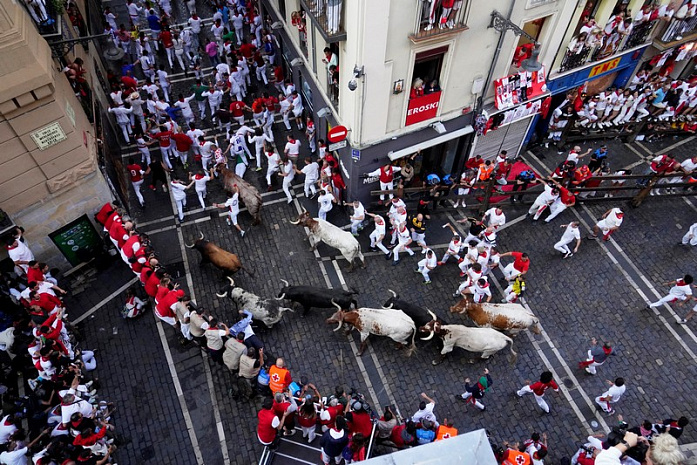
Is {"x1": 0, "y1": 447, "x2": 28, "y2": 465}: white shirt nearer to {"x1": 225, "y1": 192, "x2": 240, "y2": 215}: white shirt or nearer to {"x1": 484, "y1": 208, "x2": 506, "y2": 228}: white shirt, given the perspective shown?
{"x1": 225, "y1": 192, "x2": 240, "y2": 215}: white shirt

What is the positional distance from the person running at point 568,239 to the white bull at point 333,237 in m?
7.23

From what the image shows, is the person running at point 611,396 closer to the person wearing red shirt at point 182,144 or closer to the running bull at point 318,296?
the running bull at point 318,296

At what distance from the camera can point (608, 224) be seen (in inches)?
663

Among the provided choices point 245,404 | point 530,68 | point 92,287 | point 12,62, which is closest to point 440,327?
point 245,404

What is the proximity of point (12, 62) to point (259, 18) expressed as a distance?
48.2ft

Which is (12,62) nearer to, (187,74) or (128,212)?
(128,212)

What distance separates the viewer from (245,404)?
13539 mm

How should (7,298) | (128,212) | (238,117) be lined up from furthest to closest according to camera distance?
1. (238,117)
2. (128,212)
3. (7,298)

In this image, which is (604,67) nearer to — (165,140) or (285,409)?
(165,140)

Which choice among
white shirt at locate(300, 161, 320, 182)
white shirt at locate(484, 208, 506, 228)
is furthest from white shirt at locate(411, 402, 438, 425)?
white shirt at locate(300, 161, 320, 182)

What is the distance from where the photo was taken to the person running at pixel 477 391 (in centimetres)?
1231

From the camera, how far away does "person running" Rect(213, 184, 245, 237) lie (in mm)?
16672

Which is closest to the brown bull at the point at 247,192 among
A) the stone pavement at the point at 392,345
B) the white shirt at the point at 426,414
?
the stone pavement at the point at 392,345

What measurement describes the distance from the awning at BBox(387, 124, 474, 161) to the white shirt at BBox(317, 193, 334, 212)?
2.64 m
